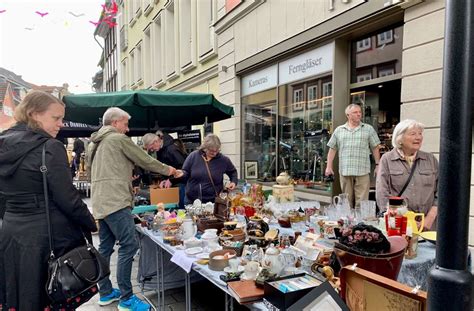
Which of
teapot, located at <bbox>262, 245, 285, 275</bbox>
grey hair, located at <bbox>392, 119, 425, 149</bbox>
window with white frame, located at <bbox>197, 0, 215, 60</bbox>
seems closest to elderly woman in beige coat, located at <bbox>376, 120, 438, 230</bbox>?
grey hair, located at <bbox>392, 119, 425, 149</bbox>

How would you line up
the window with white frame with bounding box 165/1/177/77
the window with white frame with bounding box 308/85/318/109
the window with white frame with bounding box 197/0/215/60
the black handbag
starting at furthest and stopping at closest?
the window with white frame with bounding box 165/1/177/77 < the window with white frame with bounding box 197/0/215/60 < the window with white frame with bounding box 308/85/318/109 < the black handbag

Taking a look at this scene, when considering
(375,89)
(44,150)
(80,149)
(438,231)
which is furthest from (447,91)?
(80,149)

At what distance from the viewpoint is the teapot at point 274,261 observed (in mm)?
1896

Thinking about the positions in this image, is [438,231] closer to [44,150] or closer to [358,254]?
[358,254]

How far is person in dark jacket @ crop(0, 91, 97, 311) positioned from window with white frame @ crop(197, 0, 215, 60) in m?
8.19

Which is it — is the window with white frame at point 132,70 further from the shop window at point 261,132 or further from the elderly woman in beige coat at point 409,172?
the elderly woman in beige coat at point 409,172

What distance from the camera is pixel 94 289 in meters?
2.20

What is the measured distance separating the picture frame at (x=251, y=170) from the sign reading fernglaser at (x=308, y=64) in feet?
6.62

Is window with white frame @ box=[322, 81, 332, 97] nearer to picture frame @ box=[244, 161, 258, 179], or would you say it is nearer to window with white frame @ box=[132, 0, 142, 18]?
picture frame @ box=[244, 161, 258, 179]

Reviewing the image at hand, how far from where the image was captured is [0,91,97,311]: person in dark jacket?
2.04 metres

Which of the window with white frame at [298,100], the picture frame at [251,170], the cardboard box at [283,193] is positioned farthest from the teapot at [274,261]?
the picture frame at [251,170]

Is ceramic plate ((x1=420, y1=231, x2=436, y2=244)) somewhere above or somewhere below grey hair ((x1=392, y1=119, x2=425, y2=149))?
below

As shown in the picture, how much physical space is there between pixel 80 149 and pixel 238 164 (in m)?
6.62

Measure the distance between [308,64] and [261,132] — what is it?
2.15 m
